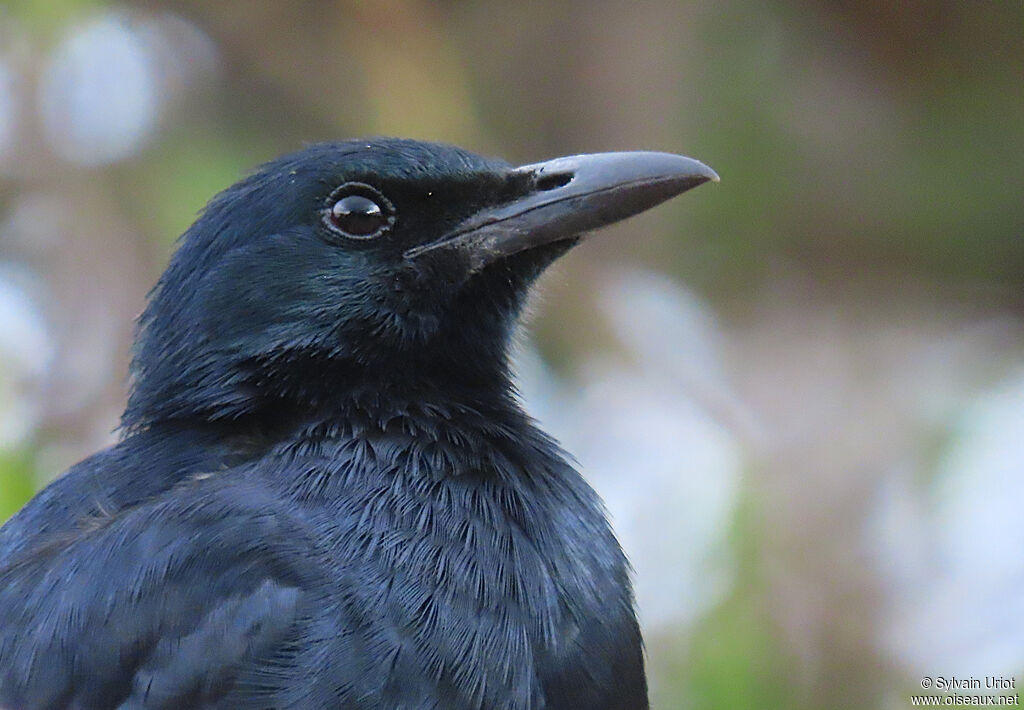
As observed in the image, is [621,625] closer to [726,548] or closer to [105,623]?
[105,623]

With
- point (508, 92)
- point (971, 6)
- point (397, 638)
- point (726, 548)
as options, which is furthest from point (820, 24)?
point (397, 638)

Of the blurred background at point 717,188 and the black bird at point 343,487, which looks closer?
the black bird at point 343,487

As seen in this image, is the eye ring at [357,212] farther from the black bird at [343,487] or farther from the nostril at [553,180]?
the nostril at [553,180]

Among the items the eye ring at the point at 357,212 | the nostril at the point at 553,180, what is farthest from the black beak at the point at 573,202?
the eye ring at the point at 357,212

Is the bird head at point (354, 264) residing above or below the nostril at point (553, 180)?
below

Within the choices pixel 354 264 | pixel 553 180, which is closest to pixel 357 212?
pixel 354 264

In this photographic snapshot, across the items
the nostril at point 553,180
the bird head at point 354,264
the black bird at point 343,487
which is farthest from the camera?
the nostril at point 553,180

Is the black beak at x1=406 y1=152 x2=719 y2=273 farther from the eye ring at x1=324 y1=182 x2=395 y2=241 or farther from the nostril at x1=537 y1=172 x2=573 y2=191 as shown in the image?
the eye ring at x1=324 y1=182 x2=395 y2=241

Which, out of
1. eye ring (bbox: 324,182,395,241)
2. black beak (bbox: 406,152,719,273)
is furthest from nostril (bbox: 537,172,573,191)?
eye ring (bbox: 324,182,395,241)

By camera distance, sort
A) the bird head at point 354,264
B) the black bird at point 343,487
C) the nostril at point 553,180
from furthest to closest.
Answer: the nostril at point 553,180 < the bird head at point 354,264 < the black bird at point 343,487
